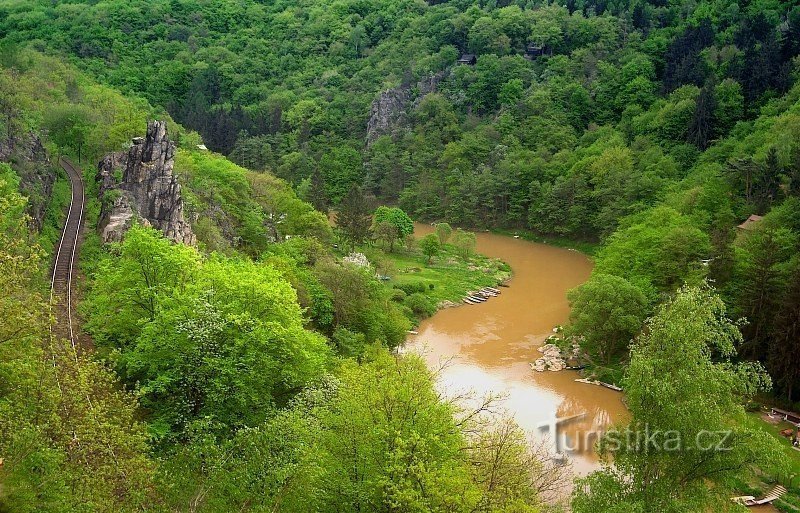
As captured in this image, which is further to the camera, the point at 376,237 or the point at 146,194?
the point at 376,237

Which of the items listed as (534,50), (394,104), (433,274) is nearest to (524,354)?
(433,274)

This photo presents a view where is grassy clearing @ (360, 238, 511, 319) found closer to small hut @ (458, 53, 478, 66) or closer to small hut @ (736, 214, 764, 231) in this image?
small hut @ (736, 214, 764, 231)

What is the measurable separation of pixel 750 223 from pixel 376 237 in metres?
29.9

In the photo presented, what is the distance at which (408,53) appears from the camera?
10425 cm

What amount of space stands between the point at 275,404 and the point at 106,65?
304 ft

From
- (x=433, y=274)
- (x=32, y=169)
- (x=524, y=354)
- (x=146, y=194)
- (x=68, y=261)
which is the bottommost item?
(x=433, y=274)

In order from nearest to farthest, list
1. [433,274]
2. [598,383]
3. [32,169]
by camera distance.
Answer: [32,169], [598,383], [433,274]

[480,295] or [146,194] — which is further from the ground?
[146,194]

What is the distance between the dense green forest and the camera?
49.1ft

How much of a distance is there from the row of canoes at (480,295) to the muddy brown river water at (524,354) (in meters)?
0.66

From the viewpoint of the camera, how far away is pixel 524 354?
4003 cm

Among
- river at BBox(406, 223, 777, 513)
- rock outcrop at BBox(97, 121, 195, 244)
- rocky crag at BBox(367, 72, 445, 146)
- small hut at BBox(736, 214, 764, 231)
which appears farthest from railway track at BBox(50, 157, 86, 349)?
rocky crag at BBox(367, 72, 445, 146)

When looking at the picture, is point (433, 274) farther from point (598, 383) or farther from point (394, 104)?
point (394, 104)

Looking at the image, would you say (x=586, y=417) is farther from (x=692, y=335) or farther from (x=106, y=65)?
(x=106, y=65)
